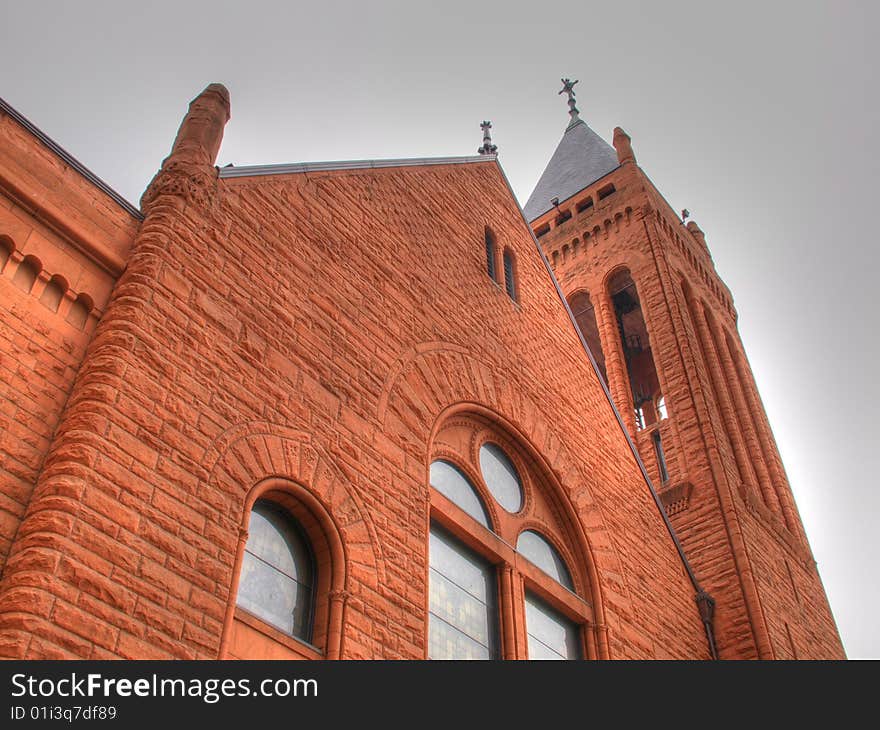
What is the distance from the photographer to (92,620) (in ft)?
15.9

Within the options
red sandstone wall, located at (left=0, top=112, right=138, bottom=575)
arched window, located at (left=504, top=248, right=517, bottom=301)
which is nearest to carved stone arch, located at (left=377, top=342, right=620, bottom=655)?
arched window, located at (left=504, top=248, right=517, bottom=301)

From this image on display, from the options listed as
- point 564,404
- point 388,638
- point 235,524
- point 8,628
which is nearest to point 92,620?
point 8,628

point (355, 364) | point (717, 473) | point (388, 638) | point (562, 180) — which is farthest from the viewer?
point (562, 180)

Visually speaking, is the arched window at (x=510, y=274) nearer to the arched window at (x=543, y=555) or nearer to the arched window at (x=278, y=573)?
the arched window at (x=543, y=555)

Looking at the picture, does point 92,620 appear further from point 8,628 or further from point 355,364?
point 355,364

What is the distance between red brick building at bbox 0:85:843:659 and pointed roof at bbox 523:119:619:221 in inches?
513

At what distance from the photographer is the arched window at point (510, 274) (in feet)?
40.8

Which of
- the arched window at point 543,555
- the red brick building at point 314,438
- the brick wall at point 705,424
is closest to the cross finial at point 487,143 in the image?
the red brick building at point 314,438

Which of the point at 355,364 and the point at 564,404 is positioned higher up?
the point at 564,404

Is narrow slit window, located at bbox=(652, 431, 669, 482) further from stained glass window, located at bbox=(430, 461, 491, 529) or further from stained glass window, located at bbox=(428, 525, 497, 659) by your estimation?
stained glass window, located at bbox=(428, 525, 497, 659)

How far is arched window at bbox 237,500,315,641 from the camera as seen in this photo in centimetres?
632

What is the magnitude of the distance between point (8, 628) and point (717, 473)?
42.5 feet

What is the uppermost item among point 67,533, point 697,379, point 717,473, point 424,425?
point 697,379

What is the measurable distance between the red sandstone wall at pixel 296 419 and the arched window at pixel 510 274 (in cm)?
61
